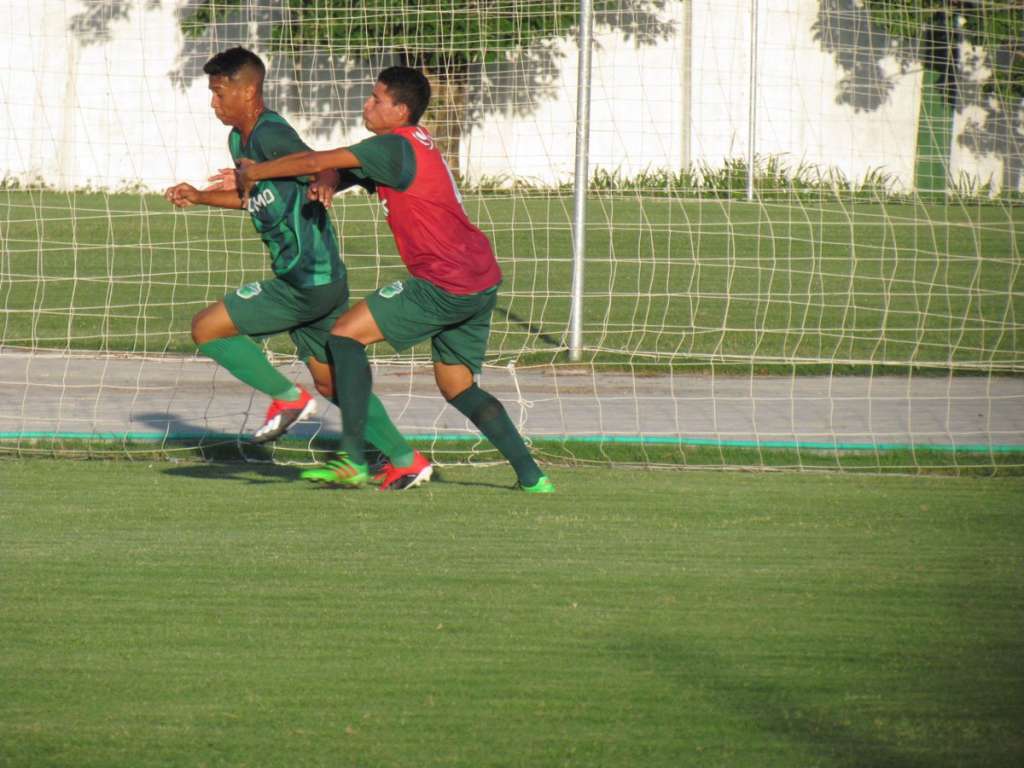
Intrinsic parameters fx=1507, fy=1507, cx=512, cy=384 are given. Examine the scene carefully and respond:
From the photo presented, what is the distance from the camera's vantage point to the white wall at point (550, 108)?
17.5 metres

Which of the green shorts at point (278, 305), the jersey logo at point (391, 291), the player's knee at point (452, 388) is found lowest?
the player's knee at point (452, 388)

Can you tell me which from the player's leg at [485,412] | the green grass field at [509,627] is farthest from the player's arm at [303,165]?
the green grass field at [509,627]

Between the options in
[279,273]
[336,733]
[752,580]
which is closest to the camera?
[336,733]

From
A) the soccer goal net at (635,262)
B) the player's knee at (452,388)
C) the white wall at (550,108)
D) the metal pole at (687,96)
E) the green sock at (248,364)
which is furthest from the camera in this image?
the white wall at (550,108)

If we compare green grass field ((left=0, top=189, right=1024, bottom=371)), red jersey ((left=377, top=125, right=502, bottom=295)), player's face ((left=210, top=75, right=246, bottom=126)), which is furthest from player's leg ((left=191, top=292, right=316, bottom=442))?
green grass field ((left=0, top=189, right=1024, bottom=371))

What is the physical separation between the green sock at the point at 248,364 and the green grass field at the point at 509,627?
1.68 feet

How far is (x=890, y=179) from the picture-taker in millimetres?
13180

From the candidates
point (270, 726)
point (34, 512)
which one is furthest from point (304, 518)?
point (270, 726)

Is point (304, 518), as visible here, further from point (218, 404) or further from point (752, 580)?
point (218, 404)

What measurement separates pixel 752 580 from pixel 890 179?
8311mm

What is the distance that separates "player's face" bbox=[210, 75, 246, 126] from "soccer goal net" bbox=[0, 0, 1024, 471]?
2.17 metres

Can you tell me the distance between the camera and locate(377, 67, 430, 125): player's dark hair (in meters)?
Answer: 7.04

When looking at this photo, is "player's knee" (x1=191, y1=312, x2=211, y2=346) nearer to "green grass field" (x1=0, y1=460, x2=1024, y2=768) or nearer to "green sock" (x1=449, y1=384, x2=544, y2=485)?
"green grass field" (x1=0, y1=460, x2=1024, y2=768)

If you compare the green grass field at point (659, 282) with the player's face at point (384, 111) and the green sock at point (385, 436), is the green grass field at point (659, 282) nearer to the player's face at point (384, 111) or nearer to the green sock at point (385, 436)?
the green sock at point (385, 436)
